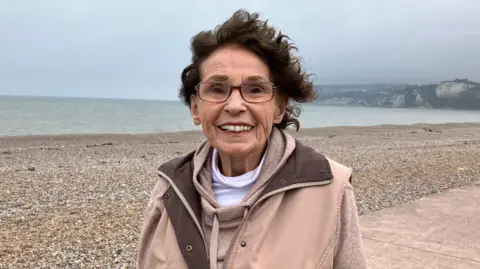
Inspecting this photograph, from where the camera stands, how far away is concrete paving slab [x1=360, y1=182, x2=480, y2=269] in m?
4.64

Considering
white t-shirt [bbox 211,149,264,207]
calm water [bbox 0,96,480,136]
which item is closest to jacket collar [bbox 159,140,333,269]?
white t-shirt [bbox 211,149,264,207]

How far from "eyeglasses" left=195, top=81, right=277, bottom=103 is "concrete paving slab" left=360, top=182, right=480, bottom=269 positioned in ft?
9.95

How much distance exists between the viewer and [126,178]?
12.6 meters

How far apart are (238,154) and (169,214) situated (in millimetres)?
382

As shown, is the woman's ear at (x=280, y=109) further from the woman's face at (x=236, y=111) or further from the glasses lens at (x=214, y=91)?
the glasses lens at (x=214, y=91)

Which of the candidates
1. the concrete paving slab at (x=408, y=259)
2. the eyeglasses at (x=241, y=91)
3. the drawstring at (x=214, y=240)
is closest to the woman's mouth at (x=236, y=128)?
the eyeglasses at (x=241, y=91)

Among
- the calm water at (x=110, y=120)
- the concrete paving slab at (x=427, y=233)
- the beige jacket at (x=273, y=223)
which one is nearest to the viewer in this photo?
the beige jacket at (x=273, y=223)

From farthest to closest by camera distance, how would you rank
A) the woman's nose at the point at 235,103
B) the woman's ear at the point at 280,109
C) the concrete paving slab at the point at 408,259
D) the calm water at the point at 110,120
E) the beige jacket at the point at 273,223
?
the calm water at the point at 110,120 → the concrete paving slab at the point at 408,259 → the woman's ear at the point at 280,109 → the woman's nose at the point at 235,103 → the beige jacket at the point at 273,223

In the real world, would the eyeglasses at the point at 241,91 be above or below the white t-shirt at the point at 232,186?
above

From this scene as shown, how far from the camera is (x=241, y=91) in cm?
197

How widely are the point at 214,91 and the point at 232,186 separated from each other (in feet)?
1.38

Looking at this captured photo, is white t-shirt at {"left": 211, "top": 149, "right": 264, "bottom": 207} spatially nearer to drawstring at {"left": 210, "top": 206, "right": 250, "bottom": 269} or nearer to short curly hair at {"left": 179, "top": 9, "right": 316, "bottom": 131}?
drawstring at {"left": 210, "top": 206, "right": 250, "bottom": 269}

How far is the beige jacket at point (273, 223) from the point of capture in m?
1.81

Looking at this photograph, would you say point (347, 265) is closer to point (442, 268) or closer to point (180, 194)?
point (180, 194)
